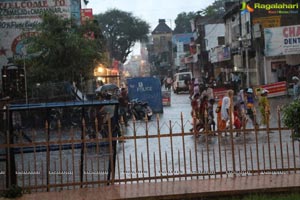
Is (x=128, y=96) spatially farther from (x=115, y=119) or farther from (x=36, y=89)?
(x=115, y=119)

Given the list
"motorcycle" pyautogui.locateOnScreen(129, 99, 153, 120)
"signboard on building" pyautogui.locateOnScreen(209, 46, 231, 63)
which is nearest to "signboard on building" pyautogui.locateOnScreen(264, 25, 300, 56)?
"motorcycle" pyautogui.locateOnScreen(129, 99, 153, 120)

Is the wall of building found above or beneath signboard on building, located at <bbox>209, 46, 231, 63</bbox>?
above

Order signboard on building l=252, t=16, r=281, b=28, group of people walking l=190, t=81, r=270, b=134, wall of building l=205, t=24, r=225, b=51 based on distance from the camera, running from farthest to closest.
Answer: wall of building l=205, t=24, r=225, b=51 → signboard on building l=252, t=16, r=281, b=28 → group of people walking l=190, t=81, r=270, b=134

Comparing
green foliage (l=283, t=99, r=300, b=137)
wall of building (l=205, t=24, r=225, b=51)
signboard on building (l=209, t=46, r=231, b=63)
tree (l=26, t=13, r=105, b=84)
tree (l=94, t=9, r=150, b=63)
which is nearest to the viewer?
green foliage (l=283, t=99, r=300, b=137)

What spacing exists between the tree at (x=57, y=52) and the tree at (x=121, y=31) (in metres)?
60.3

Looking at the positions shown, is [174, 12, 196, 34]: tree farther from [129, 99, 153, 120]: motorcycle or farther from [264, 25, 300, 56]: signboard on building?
[129, 99, 153, 120]: motorcycle

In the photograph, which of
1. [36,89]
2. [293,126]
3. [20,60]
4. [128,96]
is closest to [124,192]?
[293,126]

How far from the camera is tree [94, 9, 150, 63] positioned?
91812 mm

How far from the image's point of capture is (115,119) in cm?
1028

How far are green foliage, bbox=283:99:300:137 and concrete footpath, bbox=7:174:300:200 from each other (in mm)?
829

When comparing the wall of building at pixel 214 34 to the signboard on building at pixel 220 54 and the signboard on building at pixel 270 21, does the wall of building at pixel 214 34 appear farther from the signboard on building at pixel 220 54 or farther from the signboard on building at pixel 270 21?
the signboard on building at pixel 270 21

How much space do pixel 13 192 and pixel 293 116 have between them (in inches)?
162

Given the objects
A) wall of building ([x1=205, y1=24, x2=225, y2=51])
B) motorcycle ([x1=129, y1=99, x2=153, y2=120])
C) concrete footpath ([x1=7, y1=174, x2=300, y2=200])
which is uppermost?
wall of building ([x1=205, y1=24, x2=225, y2=51])

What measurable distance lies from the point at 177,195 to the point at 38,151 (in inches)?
103
